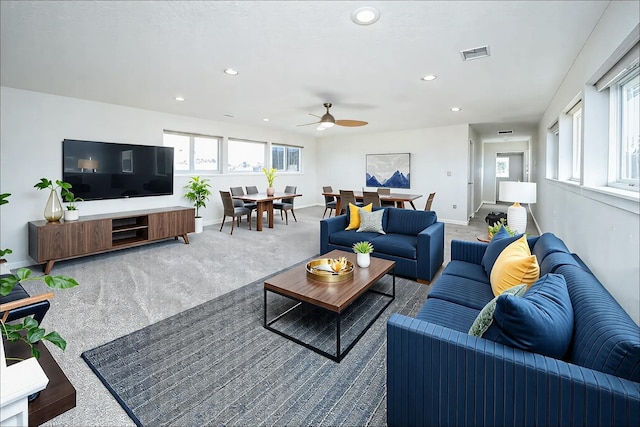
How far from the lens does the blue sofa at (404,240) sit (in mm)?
3346

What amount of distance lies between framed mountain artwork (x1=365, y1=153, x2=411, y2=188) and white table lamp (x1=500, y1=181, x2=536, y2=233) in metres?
4.95

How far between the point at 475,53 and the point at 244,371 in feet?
11.2

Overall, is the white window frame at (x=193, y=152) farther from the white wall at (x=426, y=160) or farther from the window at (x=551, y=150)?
the window at (x=551, y=150)

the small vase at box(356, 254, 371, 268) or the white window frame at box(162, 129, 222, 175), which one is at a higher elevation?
the white window frame at box(162, 129, 222, 175)

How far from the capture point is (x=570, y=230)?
10.3 ft

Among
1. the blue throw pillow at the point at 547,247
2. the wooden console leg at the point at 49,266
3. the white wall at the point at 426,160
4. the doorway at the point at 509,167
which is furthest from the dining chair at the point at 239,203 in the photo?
the doorway at the point at 509,167

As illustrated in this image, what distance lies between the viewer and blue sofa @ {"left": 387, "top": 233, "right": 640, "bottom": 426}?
3.19ft

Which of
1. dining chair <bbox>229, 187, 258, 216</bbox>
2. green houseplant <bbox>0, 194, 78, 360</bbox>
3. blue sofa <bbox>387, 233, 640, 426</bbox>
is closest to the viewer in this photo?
green houseplant <bbox>0, 194, 78, 360</bbox>

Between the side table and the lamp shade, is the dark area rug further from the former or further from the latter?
the lamp shade

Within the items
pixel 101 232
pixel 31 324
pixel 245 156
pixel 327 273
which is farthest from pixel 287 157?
pixel 31 324

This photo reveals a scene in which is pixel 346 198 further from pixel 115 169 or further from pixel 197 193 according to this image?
pixel 115 169

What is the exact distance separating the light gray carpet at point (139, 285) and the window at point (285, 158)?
3.22 metres

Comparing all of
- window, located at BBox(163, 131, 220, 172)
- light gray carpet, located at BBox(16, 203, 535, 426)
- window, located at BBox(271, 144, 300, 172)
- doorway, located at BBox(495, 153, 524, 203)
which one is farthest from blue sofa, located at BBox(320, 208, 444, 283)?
doorway, located at BBox(495, 153, 524, 203)

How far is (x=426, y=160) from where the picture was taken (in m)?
7.82
